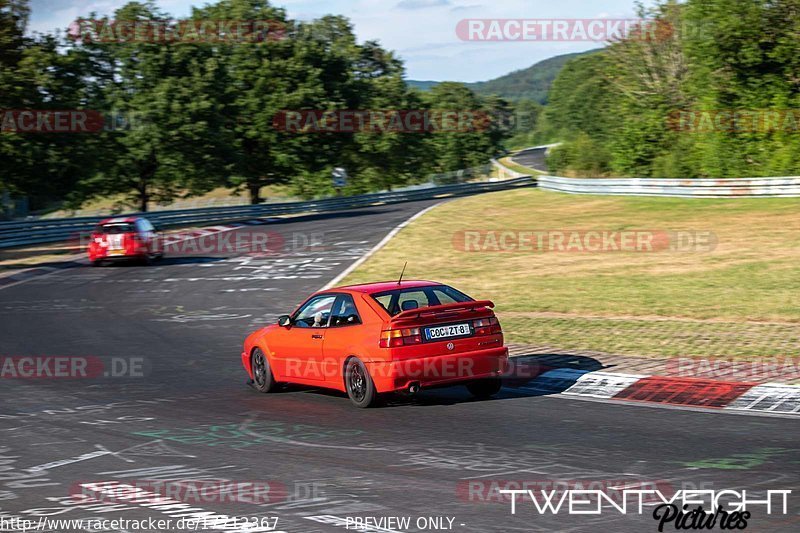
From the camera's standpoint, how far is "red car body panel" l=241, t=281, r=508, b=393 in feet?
34.5

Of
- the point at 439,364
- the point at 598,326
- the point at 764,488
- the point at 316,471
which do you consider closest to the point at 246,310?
the point at 598,326

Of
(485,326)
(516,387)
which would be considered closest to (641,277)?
(516,387)

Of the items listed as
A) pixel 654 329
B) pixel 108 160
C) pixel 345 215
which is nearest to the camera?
pixel 654 329

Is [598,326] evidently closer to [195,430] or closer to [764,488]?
[195,430]

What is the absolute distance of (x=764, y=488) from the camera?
6.72 meters

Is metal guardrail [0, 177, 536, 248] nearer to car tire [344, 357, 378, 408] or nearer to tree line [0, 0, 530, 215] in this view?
tree line [0, 0, 530, 215]

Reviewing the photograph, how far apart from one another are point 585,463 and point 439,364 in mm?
3083

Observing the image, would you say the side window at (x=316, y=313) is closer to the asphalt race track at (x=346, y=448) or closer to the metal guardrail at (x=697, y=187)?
the asphalt race track at (x=346, y=448)

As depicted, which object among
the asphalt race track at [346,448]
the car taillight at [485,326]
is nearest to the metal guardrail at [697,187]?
the asphalt race track at [346,448]

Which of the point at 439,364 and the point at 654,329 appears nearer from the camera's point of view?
the point at 439,364

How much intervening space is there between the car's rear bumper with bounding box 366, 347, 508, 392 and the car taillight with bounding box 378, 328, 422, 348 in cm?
19

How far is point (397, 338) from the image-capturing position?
1052cm

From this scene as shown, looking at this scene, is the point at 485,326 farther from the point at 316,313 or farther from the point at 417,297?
the point at 316,313

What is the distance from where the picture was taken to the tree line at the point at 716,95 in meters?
46.7
